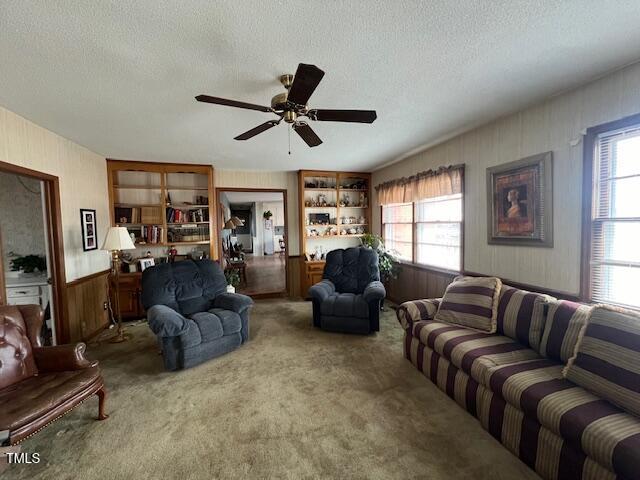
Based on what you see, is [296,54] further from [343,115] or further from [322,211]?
[322,211]

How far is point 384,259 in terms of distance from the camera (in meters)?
4.64

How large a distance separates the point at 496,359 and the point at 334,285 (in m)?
2.51

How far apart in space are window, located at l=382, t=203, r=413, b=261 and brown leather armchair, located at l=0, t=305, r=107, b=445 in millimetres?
4133

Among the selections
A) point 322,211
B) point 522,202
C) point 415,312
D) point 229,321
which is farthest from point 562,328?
point 322,211

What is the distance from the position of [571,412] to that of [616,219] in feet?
5.05

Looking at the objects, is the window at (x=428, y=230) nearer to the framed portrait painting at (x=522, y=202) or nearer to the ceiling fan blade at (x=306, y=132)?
the framed portrait painting at (x=522, y=202)

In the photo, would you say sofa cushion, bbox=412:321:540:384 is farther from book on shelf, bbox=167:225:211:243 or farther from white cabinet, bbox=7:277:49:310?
white cabinet, bbox=7:277:49:310

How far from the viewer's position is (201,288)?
3.49 metres

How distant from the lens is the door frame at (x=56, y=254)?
312 cm

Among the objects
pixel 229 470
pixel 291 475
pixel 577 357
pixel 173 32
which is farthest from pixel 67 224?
pixel 577 357

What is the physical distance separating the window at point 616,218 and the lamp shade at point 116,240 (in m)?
4.78

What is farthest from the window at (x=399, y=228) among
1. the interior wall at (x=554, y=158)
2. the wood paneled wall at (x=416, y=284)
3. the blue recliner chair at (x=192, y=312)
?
the blue recliner chair at (x=192, y=312)

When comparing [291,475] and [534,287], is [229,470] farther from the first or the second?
[534,287]

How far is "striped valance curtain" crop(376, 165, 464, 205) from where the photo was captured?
3.47m
